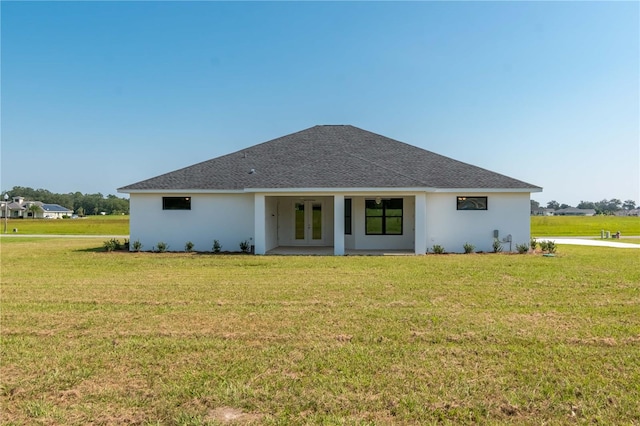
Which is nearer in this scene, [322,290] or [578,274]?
[322,290]

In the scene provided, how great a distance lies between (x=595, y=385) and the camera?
146 inches

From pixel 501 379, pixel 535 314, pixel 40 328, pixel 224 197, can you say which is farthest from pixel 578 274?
pixel 224 197

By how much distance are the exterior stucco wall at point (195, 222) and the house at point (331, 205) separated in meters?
0.05

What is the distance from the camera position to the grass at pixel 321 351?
10.9 feet

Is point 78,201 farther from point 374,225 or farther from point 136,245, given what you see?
point 374,225

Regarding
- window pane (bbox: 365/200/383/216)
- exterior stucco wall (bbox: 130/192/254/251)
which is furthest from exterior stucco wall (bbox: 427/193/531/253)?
Result: exterior stucco wall (bbox: 130/192/254/251)

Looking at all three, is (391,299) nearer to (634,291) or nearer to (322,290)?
(322,290)

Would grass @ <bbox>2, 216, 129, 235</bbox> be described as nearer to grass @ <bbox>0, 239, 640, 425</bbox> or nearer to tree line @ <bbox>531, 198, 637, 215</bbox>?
grass @ <bbox>0, 239, 640, 425</bbox>

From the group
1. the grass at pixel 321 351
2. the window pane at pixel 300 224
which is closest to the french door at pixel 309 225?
the window pane at pixel 300 224

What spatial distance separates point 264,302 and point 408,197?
38.4 ft

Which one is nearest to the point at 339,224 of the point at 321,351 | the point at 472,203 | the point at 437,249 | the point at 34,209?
the point at 437,249

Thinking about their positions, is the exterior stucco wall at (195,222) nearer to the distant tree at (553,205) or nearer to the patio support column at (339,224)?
the patio support column at (339,224)

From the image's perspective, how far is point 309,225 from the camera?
18969mm

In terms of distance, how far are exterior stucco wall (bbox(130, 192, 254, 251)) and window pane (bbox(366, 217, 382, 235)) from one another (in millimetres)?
5511
